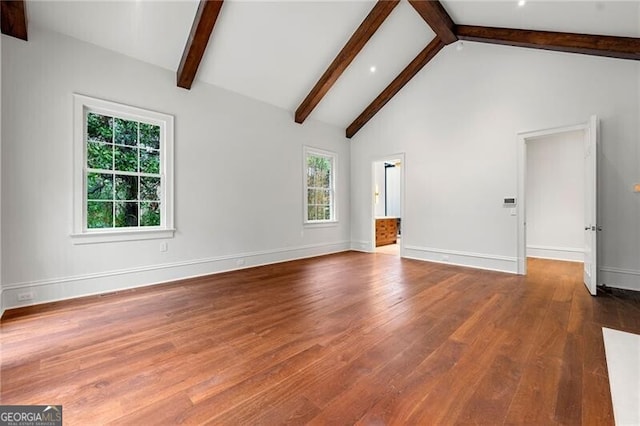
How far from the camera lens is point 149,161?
398 cm

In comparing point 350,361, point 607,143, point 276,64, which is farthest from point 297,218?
point 607,143

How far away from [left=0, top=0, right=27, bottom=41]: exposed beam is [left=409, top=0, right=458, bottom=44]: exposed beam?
463cm

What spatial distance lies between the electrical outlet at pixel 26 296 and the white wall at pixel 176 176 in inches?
1.6

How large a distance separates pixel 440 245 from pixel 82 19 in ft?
20.8

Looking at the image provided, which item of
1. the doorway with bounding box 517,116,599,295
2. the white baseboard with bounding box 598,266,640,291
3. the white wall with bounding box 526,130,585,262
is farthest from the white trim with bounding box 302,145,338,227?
the white baseboard with bounding box 598,266,640,291

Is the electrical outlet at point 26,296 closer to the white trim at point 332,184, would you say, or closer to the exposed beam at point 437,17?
the white trim at point 332,184

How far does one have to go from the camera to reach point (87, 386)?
1.69 metres

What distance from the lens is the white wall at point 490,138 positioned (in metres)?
3.74

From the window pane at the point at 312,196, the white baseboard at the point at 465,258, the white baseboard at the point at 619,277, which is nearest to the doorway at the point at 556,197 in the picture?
the white baseboard at the point at 465,258

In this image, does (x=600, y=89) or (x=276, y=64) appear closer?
(x=600, y=89)

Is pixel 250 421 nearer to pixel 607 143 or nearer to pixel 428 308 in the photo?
pixel 428 308

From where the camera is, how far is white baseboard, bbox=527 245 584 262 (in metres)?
5.43

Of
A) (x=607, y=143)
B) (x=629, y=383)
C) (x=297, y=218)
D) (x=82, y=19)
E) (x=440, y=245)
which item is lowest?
(x=629, y=383)

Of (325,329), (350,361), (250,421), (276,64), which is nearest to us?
(250,421)
